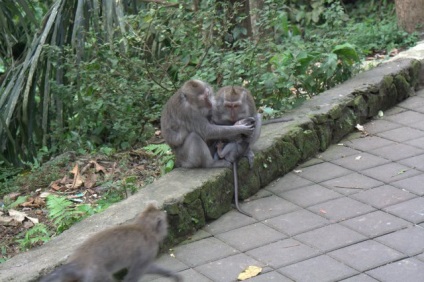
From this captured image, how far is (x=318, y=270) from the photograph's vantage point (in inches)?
201

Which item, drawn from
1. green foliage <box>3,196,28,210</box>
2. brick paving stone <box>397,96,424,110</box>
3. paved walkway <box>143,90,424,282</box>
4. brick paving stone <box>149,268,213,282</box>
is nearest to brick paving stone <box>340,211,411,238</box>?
paved walkway <box>143,90,424,282</box>

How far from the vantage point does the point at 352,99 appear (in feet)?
25.6

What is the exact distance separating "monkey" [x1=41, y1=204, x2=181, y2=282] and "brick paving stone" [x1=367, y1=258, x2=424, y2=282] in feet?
4.17

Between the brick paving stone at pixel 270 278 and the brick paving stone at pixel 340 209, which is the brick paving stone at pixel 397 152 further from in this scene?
the brick paving stone at pixel 270 278

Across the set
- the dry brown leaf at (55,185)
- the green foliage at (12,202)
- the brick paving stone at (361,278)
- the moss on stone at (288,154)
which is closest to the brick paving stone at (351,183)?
the moss on stone at (288,154)

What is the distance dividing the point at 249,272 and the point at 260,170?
1.61 meters

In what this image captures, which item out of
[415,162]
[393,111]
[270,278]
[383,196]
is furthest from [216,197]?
[393,111]

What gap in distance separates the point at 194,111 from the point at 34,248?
1861 mm

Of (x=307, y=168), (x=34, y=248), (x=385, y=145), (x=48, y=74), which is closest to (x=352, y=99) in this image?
(x=385, y=145)

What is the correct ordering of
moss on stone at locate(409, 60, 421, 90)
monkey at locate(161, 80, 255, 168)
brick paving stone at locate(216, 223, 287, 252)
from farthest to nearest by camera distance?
moss on stone at locate(409, 60, 421, 90), monkey at locate(161, 80, 255, 168), brick paving stone at locate(216, 223, 287, 252)

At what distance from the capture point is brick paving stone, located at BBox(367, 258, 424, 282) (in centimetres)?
487

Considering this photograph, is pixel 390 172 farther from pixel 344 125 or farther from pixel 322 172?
pixel 344 125

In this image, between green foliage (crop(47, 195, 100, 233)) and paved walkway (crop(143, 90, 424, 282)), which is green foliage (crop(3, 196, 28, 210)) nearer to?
green foliage (crop(47, 195, 100, 233))

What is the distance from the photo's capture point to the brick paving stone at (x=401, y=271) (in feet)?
16.0
